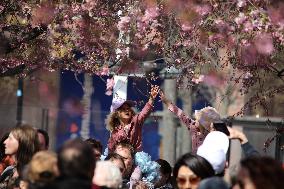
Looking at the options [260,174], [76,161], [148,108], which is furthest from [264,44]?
[76,161]

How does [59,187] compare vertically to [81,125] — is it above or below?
below

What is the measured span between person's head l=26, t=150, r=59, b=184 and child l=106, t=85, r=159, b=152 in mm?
3880

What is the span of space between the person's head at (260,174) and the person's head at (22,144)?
7.83 feet

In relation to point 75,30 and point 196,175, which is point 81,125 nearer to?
point 75,30

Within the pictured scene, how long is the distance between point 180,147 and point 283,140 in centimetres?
1645

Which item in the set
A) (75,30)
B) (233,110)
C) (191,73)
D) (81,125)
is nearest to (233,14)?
(191,73)

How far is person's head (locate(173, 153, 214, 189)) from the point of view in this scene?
7.46 metres

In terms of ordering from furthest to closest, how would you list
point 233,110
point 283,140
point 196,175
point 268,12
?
point 233,110 → point 283,140 → point 268,12 → point 196,175

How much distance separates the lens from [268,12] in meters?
10.4

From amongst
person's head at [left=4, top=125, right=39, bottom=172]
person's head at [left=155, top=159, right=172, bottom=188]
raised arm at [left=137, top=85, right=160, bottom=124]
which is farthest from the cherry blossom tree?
person's head at [left=4, top=125, right=39, bottom=172]

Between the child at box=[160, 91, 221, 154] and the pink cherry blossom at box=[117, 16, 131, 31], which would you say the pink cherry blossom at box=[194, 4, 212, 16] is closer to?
the pink cherry blossom at box=[117, 16, 131, 31]

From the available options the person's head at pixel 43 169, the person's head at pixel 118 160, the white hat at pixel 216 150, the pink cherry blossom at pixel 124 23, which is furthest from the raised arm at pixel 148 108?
the person's head at pixel 43 169

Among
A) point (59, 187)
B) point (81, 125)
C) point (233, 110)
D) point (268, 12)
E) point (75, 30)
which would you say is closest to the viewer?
point (59, 187)

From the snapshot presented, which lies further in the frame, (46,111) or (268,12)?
(46,111)
